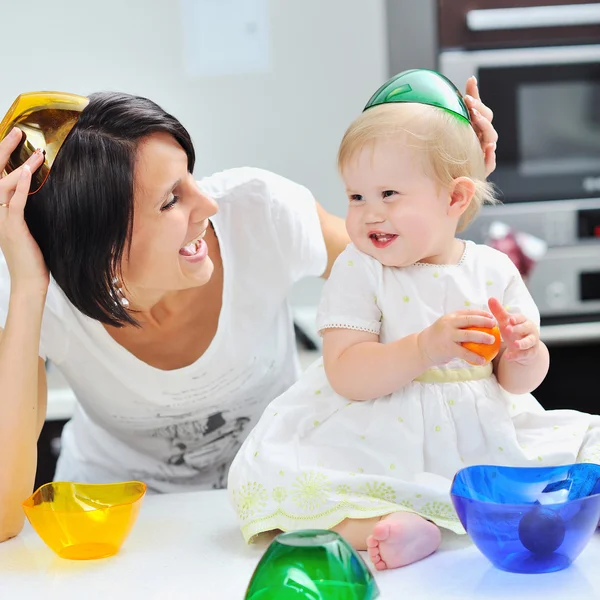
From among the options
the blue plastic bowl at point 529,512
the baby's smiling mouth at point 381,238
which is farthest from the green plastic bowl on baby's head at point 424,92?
the blue plastic bowl at point 529,512

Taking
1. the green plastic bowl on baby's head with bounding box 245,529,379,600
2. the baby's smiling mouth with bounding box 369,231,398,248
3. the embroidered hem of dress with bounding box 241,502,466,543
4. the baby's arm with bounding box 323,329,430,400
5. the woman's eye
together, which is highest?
the woman's eye

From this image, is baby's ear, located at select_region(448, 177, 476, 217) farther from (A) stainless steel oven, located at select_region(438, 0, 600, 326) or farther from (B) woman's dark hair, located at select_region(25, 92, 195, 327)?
(A) stainless steel oven, located at select_region(438, 0, 600, 326)

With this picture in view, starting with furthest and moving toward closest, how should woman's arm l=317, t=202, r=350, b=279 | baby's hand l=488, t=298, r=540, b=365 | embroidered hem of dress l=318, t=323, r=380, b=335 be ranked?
woman's arm l=317, t=202, r=350, b=279
embroidered hem of dress l=318, t=323, r=380, b=335
baby's hand l=488, t=298, r=540, b=365

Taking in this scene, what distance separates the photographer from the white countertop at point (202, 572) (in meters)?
0.85

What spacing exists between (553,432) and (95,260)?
24.5 inches

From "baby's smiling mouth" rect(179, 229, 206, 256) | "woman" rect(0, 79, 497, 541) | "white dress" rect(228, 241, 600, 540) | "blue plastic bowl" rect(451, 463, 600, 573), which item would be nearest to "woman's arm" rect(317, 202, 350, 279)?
"woman" rect(0, 79, 497, 541)

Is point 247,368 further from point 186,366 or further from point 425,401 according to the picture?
point 425,401

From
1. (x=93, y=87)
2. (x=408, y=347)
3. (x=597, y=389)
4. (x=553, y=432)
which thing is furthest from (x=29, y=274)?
(x=597, y=389)

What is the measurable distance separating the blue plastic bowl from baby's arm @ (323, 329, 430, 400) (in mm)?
136

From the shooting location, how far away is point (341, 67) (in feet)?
7.86

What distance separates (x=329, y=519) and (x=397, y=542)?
96 mm


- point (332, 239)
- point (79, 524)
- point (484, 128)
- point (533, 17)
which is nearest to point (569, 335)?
point (533, 17)

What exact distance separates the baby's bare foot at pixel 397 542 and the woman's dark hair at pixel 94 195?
526 millimetres

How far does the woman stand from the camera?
116cm
